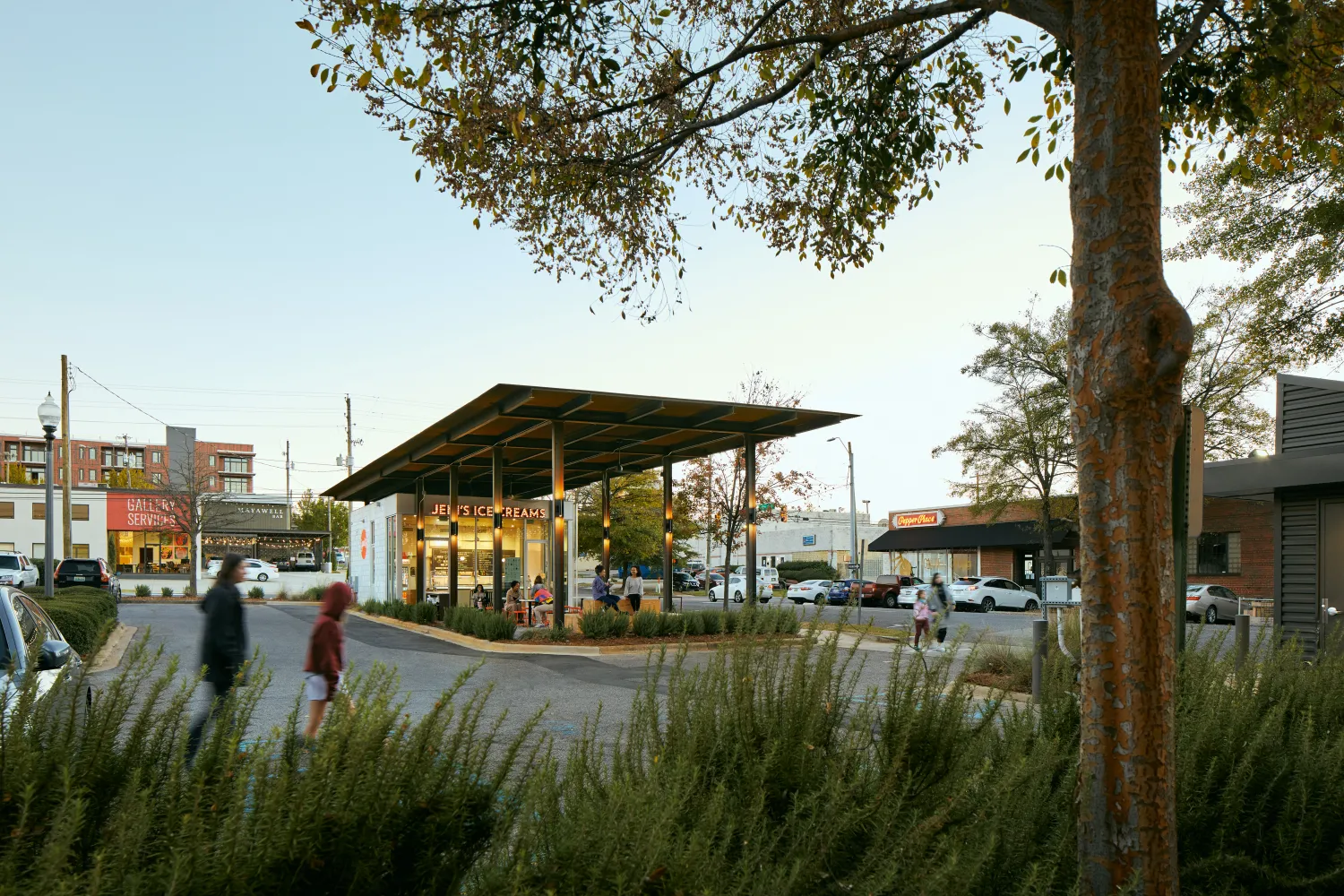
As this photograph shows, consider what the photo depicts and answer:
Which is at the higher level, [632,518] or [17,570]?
[632,518]

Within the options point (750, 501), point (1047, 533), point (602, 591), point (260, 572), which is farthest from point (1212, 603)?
point (260, 572)

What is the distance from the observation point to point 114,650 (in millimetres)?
17812

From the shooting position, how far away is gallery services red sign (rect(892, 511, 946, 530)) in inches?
2083

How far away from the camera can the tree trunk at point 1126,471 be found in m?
3.45

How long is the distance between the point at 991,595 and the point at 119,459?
105m

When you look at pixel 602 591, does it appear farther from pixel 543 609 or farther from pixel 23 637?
pixel 23 637

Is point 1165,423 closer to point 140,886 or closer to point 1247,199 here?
point 140,886

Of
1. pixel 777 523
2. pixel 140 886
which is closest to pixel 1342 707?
pixel 140 886

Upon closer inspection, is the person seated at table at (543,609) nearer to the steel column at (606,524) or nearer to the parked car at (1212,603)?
the steel column at (606,524)

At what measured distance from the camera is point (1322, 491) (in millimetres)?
15570

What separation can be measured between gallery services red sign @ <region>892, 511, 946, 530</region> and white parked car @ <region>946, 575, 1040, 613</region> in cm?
1114

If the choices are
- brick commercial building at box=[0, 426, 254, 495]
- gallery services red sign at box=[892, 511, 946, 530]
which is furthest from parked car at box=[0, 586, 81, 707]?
brick commercial building at box=[0, 426, 254, 495]

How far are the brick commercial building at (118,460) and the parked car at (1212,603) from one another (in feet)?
303

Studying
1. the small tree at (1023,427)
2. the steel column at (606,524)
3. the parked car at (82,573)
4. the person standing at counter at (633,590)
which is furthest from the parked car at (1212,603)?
the parked car at (82,573)
